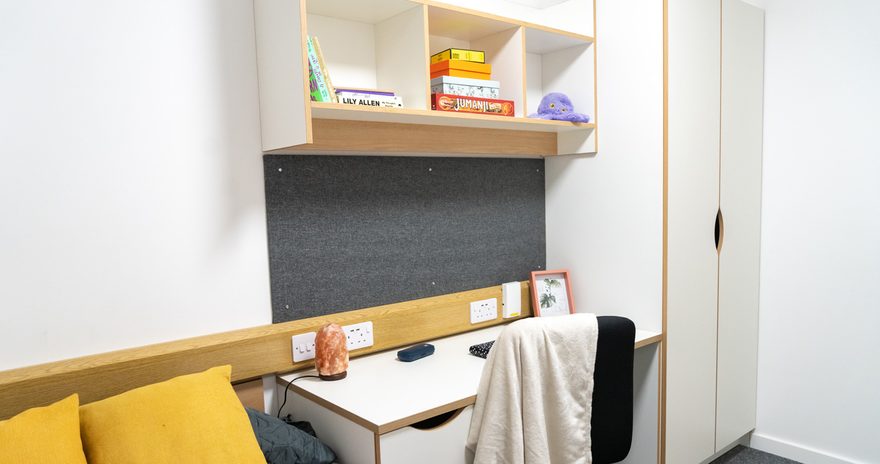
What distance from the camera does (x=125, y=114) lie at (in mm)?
1632

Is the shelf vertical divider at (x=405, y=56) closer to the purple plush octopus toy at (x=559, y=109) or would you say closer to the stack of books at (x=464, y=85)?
the stack of books at (x=464, y=85)

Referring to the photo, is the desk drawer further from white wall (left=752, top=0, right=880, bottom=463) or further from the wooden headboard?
white wall (left=752, top=0, right=880, bottom=463)

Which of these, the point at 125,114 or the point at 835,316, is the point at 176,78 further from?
the point at 835,316

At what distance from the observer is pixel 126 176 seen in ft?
5.37

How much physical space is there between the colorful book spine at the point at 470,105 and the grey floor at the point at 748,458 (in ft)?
6.17

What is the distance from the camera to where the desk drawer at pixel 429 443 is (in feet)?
4.87

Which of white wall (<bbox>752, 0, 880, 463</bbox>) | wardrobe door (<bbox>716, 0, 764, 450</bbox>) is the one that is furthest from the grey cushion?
white wall (<bbox>752, 0, 880, 463</bbox>)

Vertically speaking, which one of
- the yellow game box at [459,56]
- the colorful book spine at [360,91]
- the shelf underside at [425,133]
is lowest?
the shelf underside at [425,133]

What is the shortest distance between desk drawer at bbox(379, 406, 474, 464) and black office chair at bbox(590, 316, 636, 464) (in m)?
0.43

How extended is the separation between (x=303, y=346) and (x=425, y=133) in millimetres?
862

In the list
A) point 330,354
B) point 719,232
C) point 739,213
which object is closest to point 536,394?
point 330,354

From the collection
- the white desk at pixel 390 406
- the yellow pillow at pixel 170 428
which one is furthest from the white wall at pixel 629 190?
the yellow pillow at pixel 170 428

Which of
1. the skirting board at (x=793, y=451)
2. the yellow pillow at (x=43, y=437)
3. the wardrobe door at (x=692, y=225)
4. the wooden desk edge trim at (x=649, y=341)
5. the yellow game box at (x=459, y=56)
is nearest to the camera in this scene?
the yellow pillow at (x=43, y=437)

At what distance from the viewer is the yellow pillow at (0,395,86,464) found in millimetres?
1177
